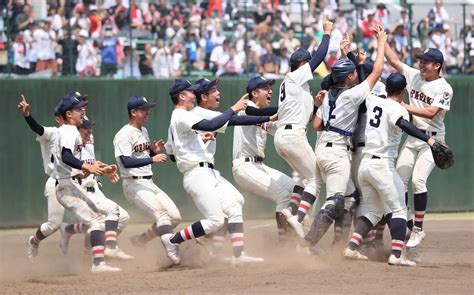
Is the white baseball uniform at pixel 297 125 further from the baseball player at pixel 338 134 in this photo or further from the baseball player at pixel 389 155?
the baseball player at pixel 389 155

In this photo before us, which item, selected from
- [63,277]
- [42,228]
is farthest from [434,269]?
[42,228]

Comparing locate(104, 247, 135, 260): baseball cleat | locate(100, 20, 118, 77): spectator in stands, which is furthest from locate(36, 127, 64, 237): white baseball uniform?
locate(100, 20, 118, 77): spectator in stands

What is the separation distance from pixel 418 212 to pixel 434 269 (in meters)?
→ 1.41

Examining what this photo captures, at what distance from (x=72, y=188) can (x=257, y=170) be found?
221cm

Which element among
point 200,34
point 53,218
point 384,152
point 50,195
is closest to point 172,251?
point 53,218

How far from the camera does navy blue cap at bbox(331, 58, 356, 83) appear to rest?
11.0 meters

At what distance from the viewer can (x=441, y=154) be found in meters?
10.6

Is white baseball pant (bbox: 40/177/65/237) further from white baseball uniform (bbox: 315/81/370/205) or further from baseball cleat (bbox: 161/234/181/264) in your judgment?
white baseball uniform (bbox: 315/81/370/205)

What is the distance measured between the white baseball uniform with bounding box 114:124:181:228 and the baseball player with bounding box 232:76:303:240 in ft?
3.18

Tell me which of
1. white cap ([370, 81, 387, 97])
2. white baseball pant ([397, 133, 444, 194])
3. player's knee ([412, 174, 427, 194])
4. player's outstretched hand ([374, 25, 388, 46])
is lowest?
player's knee ([412, 174, 427, 194])

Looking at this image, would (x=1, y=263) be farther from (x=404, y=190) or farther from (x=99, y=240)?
(x=404, y=190)

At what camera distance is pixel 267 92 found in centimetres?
1212

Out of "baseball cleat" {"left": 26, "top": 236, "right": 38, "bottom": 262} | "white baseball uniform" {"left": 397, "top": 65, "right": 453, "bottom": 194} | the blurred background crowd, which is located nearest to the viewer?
"white baseball uniform" {"left": 397, "top": 65, "right": 453, "bottom": 194}

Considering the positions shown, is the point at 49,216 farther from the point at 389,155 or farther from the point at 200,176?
the point at 389,155
